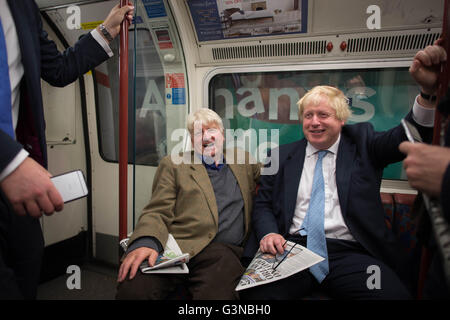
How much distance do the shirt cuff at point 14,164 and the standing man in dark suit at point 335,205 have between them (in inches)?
48.4

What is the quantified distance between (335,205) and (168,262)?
105cm

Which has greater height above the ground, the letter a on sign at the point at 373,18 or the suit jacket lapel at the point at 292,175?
the letter a on sign at the point at 373,18

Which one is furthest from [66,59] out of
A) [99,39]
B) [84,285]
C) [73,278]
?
[73,278]

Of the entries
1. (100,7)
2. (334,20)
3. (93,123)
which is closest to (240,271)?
(334,20)

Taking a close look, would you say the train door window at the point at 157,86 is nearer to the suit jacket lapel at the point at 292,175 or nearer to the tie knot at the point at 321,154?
the suit jacket lapel at the point at 292,175

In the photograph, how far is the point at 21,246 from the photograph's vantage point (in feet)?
3.62

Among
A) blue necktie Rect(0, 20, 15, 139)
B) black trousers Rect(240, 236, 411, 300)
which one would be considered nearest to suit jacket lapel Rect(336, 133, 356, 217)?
black trousers Rect(240, 236, 411, 300)

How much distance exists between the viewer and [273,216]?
176 centimetres

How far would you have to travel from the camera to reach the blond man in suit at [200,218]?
1390 mm

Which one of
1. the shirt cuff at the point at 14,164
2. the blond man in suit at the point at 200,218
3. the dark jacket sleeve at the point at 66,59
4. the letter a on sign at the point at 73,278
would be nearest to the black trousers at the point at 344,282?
the blond man in suit at the point at 200,218

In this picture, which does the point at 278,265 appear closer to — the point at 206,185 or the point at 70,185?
the point at 206,185
